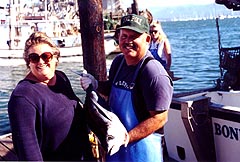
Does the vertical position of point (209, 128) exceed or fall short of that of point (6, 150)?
it exceeds it

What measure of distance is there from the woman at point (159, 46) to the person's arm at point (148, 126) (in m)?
2.94

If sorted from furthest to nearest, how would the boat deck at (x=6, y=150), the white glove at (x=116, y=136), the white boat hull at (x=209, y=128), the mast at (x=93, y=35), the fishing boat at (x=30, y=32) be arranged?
the fishing boat at (x=30, y=32), the boat deck at (x=6, y=150), the white boat hull at (x=209, y=128), the mast at (x=93, y=35), the white glove at (x=116, y=136)

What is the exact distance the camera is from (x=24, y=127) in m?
2.74

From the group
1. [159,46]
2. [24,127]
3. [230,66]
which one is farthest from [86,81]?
[230,66]

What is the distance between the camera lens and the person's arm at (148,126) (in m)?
3.16

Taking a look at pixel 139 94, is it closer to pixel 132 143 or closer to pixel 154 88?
pixel 154 88

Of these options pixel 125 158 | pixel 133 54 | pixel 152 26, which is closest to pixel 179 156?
pixel 152 26

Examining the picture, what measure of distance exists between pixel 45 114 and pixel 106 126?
49 cm

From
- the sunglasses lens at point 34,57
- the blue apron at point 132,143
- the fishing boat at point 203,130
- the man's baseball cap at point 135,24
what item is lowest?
the fishing boat at point 203,130

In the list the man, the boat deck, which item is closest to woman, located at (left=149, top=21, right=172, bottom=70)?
the boat deck

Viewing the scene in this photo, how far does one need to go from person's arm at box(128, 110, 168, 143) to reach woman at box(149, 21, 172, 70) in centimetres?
294

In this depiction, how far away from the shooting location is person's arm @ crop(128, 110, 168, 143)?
125 inches

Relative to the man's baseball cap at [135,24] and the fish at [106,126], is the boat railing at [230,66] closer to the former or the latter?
the man's baseball cap at [135,24]

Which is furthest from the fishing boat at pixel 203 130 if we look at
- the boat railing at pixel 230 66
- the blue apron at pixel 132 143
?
the boat railing at pixel 230 66
